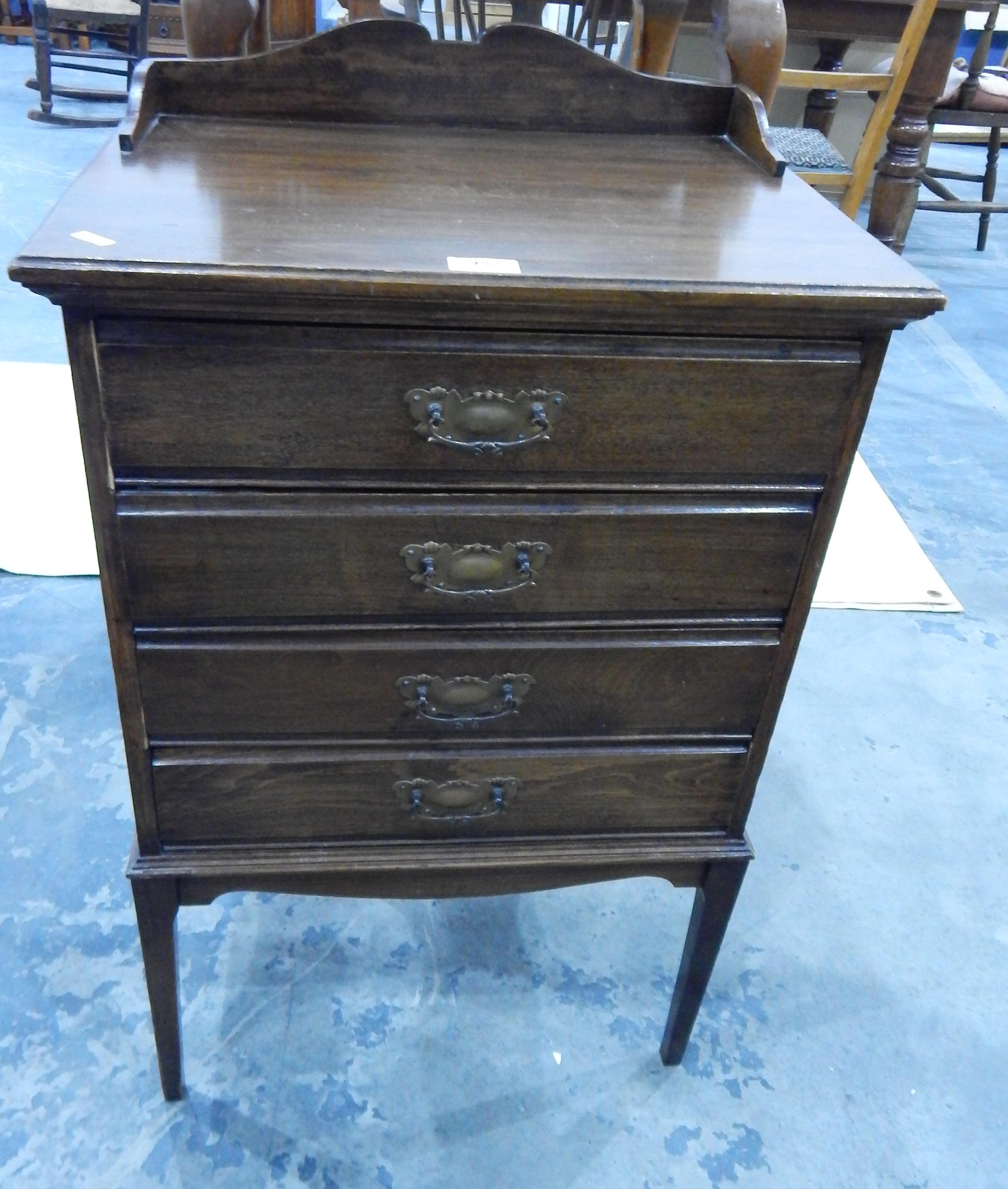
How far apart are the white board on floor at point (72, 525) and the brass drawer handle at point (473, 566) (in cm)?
99

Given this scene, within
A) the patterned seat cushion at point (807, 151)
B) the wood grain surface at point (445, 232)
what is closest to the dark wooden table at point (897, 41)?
the patterned seat cushion at point (807, 151)

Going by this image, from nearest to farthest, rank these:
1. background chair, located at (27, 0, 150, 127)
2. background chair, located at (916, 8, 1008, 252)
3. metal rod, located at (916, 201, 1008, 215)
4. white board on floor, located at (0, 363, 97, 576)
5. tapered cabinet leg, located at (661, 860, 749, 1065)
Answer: tapered cabinet leg, located at (661, 860, 749, 1065)
white board on floor, located at (0, 363, 97, 576)
background chair, located at (916, 8, 1008, 252)
metal rod, located at (916, 201, 1008, 215)
background chair, located at (27, 0, 150, 127)

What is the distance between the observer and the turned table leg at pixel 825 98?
298 cm

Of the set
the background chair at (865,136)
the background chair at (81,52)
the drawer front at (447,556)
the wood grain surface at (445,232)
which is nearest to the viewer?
the wood grain surface at (445,232)

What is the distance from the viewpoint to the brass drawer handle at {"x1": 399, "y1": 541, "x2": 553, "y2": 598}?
2.49 ft

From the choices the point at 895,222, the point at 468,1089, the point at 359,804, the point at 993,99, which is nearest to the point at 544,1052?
the point at 468,1089

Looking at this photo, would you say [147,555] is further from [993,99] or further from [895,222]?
[993,99]

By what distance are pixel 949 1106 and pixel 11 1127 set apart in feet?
3.09

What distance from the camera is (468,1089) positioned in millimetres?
1084

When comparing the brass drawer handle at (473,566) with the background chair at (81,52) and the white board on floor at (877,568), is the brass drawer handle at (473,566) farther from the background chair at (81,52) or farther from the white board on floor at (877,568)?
the background chair at (81,52)

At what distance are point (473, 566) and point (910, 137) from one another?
89.9 inches

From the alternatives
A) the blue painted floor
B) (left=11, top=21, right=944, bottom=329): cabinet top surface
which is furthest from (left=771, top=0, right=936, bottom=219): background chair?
(left=11, top=21, right=944, bottom=329): cabinet top surface

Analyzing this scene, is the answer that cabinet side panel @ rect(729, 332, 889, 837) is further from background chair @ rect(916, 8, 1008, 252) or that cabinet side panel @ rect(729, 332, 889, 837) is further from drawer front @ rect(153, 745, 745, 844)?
background chair @ rect(916, 8, 1008, 252)

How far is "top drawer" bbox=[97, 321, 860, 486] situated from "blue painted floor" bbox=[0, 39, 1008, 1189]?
681 mm
